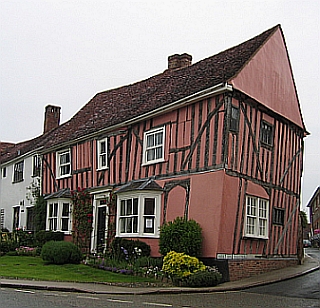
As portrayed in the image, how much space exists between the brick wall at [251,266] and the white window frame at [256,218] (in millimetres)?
929

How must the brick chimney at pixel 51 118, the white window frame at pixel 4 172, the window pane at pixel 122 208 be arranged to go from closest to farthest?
the window pane at pixel 122 208 → the brick chimney at pixel 51 118 → the white window frame at pixel 4 172

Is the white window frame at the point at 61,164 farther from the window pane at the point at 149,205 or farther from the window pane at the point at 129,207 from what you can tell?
the window pane at the point at 149,205

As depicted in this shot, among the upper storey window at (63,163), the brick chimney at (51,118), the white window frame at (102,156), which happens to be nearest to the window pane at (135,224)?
the white window frame at (102,156)

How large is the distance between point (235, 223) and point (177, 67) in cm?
1085

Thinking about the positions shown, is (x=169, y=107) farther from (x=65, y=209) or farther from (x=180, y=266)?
(x=65, y=209)

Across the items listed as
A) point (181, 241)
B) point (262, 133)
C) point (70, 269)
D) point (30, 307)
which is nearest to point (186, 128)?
point (262, 133)

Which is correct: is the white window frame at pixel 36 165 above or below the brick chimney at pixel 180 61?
below

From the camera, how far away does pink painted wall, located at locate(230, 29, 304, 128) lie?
61.8 feet

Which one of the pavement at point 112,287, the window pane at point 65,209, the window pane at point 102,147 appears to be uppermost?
the window pane at point 102,147

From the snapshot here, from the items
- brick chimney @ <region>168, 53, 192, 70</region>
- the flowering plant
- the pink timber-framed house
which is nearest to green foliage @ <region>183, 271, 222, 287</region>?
the pink timber-framed house

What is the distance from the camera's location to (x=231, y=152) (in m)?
17.8

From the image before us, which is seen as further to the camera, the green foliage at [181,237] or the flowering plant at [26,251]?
the flowering plant at [26,251]

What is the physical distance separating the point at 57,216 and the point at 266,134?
11.0 metres

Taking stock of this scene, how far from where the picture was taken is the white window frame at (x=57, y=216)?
24.9m
